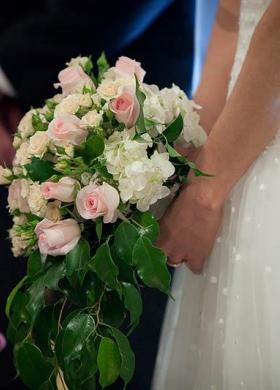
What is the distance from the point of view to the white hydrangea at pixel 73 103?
2.71ft

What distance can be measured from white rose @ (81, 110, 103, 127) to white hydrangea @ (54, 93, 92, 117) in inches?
1.0

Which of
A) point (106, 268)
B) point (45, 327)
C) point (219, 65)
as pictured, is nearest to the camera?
point (106, 268)

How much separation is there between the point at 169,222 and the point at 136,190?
137 mm

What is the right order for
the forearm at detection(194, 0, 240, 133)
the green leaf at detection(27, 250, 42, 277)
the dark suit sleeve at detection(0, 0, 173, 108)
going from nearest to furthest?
the green leaf at detection(27, 250, 42, 277) < the forearm at detection(194, 0, 240, 133) < the dark suit sleeve at detection(0, 0, 173, 108)

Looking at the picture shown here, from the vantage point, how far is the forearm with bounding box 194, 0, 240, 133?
1.04m

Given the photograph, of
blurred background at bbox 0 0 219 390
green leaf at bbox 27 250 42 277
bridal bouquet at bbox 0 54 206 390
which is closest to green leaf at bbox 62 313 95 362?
bridal bouquet at bbox 0 54 206 390

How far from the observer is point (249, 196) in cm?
87

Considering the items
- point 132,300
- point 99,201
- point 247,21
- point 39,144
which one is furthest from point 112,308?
point 247,21

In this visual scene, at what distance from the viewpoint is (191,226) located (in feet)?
2.83

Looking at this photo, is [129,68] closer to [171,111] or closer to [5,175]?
[171,111]

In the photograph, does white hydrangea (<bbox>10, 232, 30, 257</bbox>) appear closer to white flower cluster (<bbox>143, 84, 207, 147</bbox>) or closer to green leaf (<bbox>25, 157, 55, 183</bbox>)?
green leaf (<bbox>25, 157, 55, 183</bbox>)

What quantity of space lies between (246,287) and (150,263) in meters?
0.18

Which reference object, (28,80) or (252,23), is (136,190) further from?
(28,80)

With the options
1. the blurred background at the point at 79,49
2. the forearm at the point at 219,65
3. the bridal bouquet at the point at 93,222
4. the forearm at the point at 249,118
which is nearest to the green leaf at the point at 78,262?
the bridal bouquet at the point at 93,222
